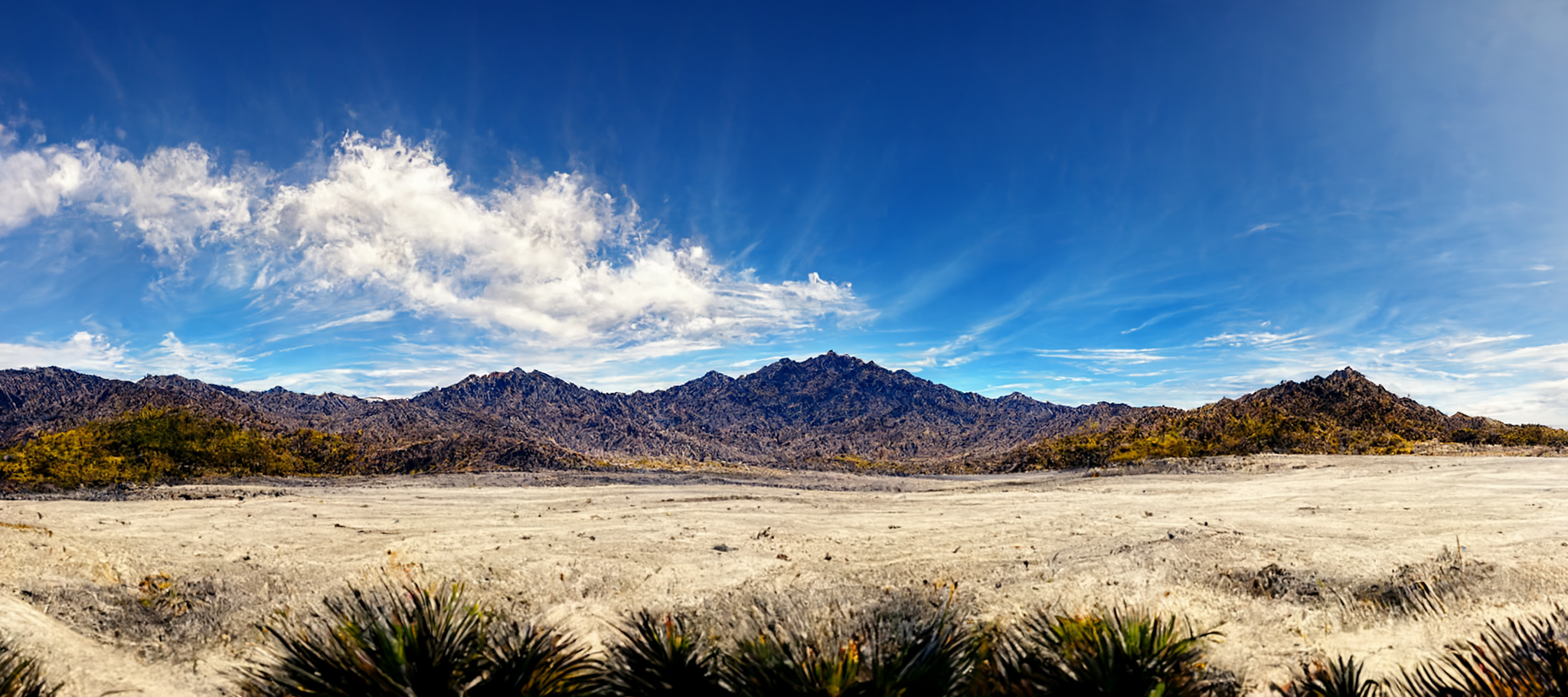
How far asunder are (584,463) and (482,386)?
5228 cm

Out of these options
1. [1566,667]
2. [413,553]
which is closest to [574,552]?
[413,553]

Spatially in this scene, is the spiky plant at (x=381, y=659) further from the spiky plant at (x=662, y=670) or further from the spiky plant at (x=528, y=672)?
the spiky plant at (x=662, y=670)

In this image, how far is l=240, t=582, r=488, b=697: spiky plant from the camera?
3107 mm

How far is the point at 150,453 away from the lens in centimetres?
2562

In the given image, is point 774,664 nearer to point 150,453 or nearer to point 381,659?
point 381,659

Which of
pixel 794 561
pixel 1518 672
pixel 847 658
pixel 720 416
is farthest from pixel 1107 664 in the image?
pixel 720 416

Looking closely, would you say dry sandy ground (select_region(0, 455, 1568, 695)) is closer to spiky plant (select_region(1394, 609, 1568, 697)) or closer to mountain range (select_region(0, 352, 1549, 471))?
spiky plant (select_region(1394, 609, 1568, 697))

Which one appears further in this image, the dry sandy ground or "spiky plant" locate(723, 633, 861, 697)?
the dry sandy ground

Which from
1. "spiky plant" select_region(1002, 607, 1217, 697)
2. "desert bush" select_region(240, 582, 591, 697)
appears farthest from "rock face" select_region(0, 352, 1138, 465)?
"spiky plant" select_region(1002, 607, 1217, 697)

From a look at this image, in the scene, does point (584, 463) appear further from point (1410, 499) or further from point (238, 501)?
point (1410, 499)

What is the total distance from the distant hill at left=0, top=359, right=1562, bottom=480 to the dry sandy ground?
23.0m

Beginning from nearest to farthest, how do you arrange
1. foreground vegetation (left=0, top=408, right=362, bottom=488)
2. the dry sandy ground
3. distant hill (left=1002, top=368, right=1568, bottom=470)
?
the dry sandy ground, foreground vegetation (left=0, top=408, right=362, bottom=488), distant hill (left=1002, top=368, right=1568, bottom=470)

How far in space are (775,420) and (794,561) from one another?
282ft

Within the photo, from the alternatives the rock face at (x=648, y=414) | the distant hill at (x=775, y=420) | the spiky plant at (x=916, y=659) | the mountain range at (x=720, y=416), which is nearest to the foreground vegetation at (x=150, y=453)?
the distant hill at (x=775, y=420)
